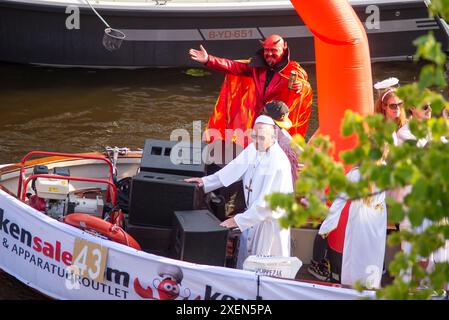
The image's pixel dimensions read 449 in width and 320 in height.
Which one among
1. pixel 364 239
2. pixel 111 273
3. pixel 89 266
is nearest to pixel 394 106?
pixel 364 239

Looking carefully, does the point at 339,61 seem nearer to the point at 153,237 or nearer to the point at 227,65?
the point at 227,65

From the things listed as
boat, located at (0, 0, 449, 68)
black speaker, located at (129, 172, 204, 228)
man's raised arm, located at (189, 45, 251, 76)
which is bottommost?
black speaker, located at (129, 172, 204, 228)

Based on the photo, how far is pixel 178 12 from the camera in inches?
505

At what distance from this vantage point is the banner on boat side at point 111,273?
614 cm

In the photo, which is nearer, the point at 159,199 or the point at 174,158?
the point at 159,199

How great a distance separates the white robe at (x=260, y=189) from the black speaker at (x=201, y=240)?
0.18 metres

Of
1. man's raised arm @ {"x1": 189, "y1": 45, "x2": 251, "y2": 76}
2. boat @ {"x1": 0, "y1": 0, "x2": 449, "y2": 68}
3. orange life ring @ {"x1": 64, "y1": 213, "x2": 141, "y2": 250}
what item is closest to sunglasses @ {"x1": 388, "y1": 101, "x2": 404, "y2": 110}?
man's raised arm @ {"x1": 189, "y1": 45, "x2": 251, "y2": 76}

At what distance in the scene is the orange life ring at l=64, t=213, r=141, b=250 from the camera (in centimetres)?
663

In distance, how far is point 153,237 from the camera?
698 centimetres

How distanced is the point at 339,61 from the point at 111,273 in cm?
237

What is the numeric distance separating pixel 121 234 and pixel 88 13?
6822 mm

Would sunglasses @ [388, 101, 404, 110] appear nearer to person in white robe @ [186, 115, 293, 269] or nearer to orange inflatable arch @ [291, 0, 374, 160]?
orange inflatable arch @ [291, 0, 374, 160]

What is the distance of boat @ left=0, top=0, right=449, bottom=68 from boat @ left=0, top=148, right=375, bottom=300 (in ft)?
18.0
